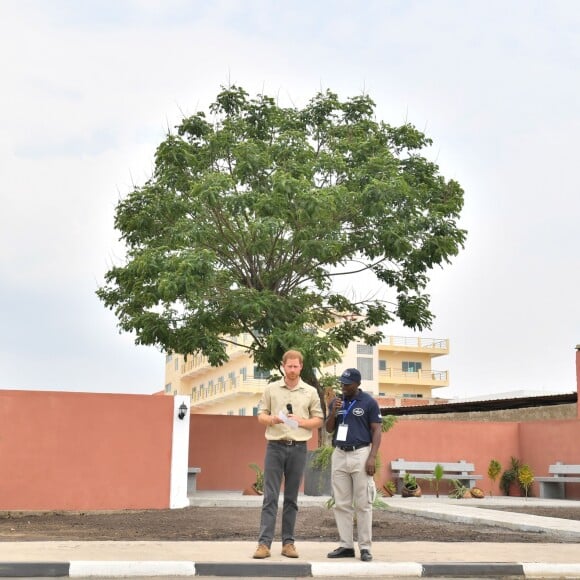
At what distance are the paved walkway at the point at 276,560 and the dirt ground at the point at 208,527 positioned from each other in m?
1.29

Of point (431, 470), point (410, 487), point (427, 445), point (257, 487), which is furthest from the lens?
point (427, 445)

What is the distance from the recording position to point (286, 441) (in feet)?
27.2

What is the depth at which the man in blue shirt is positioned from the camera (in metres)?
8.41

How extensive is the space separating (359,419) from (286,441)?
0.73 metres

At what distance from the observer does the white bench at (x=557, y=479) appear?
72.4ft

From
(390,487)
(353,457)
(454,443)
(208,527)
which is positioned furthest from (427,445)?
(353,457)

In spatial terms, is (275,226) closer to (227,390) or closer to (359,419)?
(359,419)

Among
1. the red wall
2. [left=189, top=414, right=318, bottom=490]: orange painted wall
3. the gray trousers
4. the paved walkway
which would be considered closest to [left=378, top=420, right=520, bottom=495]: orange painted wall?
the red wall

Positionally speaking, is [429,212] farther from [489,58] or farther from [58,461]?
[58,461]

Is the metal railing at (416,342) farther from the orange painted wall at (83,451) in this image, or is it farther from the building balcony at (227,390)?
the orange painted wall at (83,451)

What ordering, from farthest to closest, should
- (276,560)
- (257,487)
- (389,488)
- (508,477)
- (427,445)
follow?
(508,477) < (427,445) < (389,488) < (257,487) < (276,560)

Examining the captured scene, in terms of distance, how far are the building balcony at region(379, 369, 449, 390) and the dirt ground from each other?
55.9 m

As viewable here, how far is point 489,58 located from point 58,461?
10.4m

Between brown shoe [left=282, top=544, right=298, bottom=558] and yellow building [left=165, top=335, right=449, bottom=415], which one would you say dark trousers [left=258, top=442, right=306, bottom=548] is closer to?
brown shoe [left=282, top=544, right=298, bottom=558]
